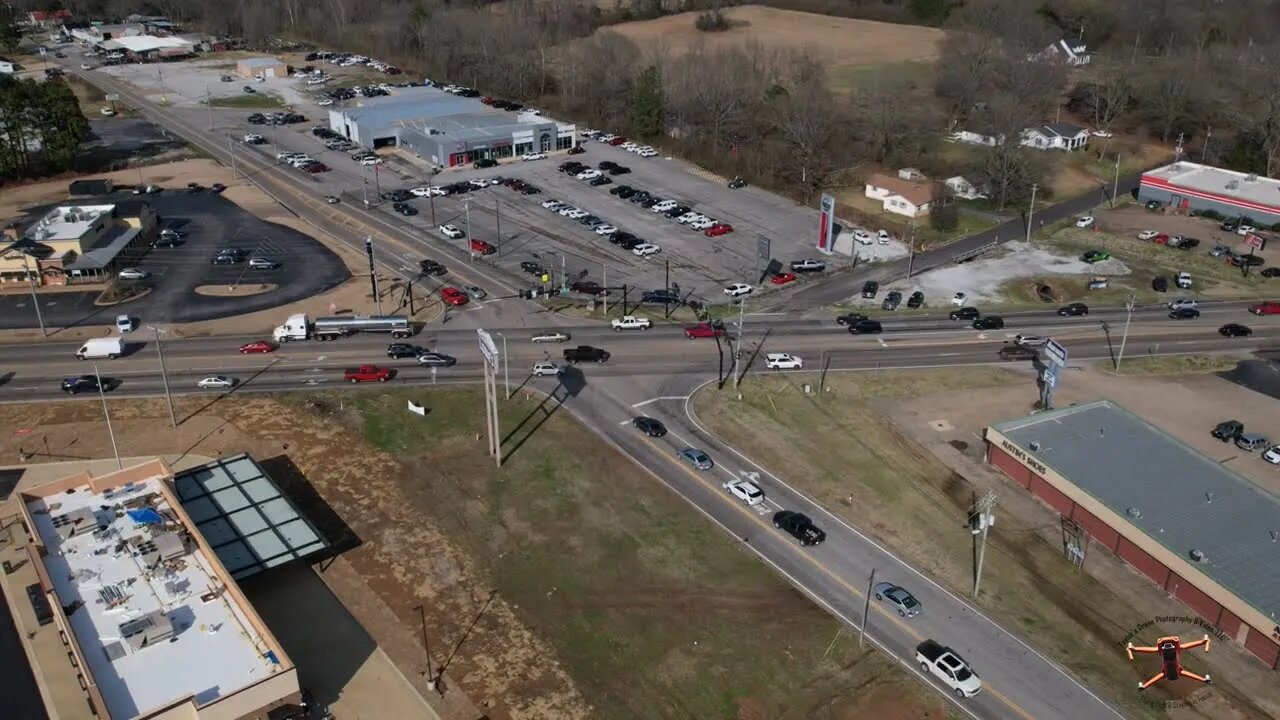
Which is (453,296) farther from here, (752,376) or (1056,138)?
(1056,138)

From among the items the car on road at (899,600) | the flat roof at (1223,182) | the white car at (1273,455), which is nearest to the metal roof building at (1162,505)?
the white car at (1273,455)

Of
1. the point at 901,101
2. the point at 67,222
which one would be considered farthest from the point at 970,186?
the point at 67,222

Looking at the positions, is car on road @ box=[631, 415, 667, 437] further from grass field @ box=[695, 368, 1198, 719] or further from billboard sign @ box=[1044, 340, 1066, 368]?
billboard sign @ box=[1044, 340, 1066, 368]

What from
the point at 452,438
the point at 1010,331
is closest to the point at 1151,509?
the point at 1010,331

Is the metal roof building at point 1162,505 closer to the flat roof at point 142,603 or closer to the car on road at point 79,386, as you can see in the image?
the flat roof at point 142,603

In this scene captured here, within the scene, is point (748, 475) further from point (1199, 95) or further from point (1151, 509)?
point (1199, 95)
